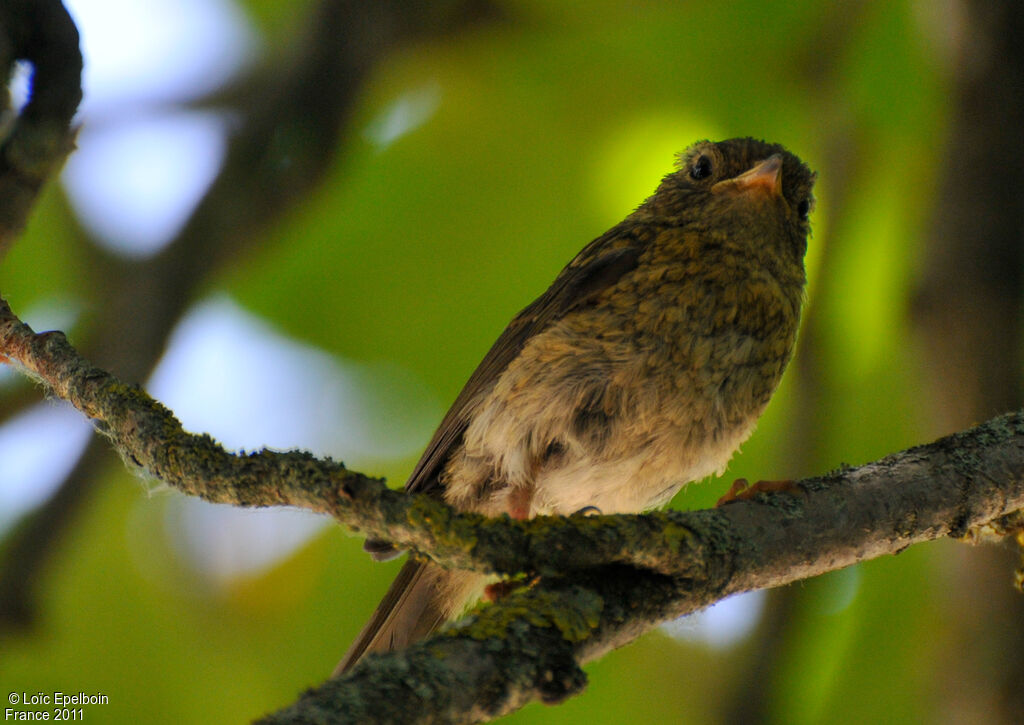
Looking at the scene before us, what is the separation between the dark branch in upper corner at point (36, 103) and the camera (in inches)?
75.4

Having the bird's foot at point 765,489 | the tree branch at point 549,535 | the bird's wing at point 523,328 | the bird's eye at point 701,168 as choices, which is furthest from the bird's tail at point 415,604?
the bird's eye at point 701,168

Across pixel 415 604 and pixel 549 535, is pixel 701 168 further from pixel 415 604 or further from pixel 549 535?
pixel 549 535

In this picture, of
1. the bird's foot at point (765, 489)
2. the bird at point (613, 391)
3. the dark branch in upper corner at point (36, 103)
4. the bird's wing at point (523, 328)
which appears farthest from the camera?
the bird's wing at point (523, 328)

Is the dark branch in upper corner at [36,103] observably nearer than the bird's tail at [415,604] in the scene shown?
Yes

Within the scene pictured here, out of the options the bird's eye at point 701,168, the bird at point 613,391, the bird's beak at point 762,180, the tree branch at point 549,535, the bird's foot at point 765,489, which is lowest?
the tree branch at point 549,535

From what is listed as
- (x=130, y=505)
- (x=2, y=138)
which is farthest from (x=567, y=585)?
(x=130, y=505)

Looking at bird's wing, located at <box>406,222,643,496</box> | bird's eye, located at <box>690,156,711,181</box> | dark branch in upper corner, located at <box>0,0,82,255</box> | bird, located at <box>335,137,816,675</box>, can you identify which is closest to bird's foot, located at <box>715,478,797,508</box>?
bird, located at <box>335,137,816,675</box>

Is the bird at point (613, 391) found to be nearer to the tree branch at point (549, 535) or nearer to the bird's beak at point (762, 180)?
the bird's beak at point (762, 180)

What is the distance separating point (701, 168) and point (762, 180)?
1.16ft

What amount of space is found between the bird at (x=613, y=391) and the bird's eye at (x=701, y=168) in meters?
0.34

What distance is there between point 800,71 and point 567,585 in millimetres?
2510

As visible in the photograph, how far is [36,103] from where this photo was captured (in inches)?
77.8

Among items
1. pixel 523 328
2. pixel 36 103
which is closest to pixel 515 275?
pixel 523 328

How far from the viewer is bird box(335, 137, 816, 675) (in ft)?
9.46
